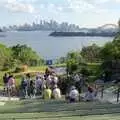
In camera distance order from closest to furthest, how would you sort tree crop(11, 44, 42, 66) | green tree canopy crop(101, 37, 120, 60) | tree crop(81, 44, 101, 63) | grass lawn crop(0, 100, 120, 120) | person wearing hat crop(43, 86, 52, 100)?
grass lawn crop(0, 100, 120, 120) → person wearing hat crop(43, 86, 52, 100) → green tree canopy crop(101, 37, 120, 60) → tree crop(81, 44, 101, 63) → tree crop(11, 44, 42, 66)

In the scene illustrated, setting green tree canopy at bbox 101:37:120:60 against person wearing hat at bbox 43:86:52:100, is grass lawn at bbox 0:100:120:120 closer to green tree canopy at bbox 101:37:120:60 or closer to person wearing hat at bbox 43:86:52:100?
person wearing hat at bbox 43:86:52:100

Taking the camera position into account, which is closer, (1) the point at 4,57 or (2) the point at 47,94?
(2) the point at 47,94

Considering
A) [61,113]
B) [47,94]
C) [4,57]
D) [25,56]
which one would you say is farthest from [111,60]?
[61,113]

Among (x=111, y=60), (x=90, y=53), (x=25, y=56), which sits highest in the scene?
(x=111, y=60)

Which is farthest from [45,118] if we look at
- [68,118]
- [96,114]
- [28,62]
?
[28,62]

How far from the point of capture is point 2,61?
4122 cm

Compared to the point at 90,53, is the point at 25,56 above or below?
below

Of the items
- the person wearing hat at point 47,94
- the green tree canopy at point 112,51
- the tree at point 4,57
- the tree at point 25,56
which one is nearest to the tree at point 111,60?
the green tree canopy at point 112,51

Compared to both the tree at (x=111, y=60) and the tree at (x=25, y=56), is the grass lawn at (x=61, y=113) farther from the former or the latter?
the tree at (x=25, y=56)

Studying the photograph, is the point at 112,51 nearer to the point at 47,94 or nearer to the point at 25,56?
the point at 47,94

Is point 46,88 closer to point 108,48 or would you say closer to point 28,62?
point 108,48

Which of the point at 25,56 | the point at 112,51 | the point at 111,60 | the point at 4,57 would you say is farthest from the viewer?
the point at 25,56

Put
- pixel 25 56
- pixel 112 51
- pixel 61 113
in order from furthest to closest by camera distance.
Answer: pixel 25 56
pixel 112 51
pixel 61 113

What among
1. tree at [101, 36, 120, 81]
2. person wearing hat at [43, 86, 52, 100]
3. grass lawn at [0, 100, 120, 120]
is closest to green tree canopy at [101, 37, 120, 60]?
tree at [101, 36, 120, 81]
